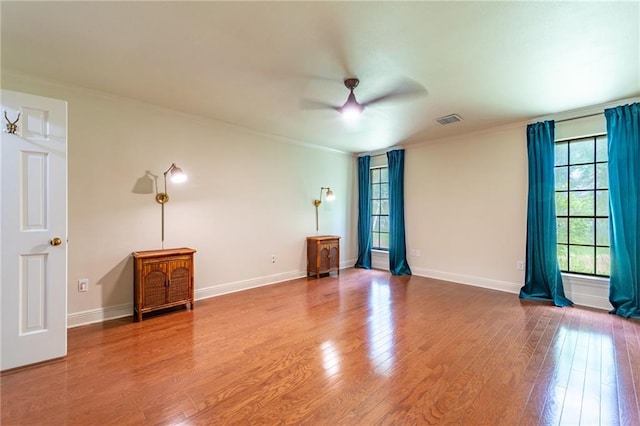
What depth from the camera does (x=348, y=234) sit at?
19.8ft

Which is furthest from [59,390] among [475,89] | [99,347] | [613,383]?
[475,89]

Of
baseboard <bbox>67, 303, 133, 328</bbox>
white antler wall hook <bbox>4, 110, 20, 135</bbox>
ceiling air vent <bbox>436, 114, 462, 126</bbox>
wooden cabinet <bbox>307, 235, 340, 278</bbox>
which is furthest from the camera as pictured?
wooden cabinet <bbox>307, 235, 340, 278</bbox>

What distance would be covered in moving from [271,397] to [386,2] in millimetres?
2656

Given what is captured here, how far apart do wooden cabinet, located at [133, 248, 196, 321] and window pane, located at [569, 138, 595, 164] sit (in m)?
5.24

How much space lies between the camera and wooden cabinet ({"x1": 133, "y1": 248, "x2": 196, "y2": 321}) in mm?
3064

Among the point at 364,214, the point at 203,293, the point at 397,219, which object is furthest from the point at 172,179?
the point at 397,219

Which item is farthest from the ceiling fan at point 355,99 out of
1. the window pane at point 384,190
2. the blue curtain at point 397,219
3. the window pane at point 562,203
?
the window pane at point 384,190

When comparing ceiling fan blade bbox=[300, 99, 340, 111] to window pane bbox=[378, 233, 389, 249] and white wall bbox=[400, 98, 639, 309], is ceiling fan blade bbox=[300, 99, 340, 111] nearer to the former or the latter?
white wall bbox=[400, 98, 639, 309]

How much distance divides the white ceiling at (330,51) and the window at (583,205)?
66cm

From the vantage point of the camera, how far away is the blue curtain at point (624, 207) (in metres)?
3.14

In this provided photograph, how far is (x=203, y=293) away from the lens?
3.84 metres

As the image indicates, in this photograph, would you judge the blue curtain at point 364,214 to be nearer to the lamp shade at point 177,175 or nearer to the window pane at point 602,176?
the window pane at point 602,176

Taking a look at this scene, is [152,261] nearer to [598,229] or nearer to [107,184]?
[107,184]

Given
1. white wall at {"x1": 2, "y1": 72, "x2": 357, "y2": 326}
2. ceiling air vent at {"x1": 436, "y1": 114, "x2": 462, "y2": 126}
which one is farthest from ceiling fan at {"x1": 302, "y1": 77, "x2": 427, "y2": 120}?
white wall at {"x1": 2, "y1": 72, "x2": 357, "y2": 326}
